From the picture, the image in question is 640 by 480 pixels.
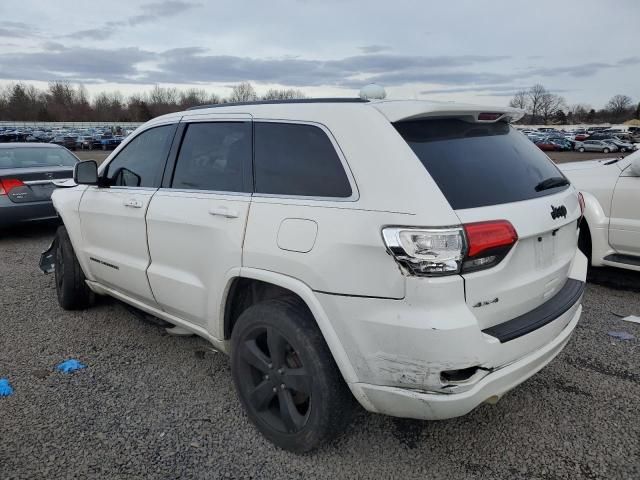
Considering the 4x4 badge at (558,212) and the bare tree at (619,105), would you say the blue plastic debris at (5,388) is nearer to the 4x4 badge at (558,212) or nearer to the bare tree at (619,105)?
A: the 4x4 badge at (558,212)

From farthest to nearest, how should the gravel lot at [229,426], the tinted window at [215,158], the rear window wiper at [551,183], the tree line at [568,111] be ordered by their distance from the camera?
the tree line at [568,111] → the tinted window at [215,158] → the rear window wiper at [551,183] → the gravel lot at [229,426]

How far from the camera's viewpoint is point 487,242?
218 centimetres

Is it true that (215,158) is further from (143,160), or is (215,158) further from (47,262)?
(47,262)

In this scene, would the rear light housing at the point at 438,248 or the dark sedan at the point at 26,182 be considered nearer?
the rear light housing at the point at 438,248

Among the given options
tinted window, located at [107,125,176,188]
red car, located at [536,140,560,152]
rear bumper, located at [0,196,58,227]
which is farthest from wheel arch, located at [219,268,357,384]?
red car, located at [536,140,560,152]

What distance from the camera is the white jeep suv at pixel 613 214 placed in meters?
5.04

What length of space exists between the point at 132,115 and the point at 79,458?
389 feet

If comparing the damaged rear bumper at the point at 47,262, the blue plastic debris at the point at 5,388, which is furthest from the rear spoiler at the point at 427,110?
the damaged rear bumper at the point at 47,262

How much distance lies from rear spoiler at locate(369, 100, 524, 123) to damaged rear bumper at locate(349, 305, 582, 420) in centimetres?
124

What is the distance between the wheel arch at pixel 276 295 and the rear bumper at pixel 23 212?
20.1 feet

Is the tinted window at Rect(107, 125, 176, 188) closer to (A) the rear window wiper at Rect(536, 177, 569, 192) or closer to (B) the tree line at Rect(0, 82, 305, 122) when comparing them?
(A) the rear window wiper at Rect(536, 177, 569, 192)

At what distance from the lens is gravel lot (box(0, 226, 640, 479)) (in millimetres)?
2570

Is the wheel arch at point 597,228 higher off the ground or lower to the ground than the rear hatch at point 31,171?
lower

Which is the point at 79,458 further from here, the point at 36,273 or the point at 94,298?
the point at 36,273
